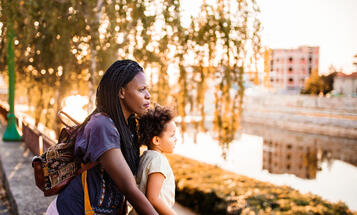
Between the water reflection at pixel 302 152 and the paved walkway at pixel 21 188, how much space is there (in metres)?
10.0

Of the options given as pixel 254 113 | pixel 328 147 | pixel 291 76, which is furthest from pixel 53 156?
pixel 291 76

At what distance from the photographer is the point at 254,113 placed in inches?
1586

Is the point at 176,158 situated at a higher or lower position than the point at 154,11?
lower

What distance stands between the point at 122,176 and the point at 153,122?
1.30ft

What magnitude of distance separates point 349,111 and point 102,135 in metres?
36.8

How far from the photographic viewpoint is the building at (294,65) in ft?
272

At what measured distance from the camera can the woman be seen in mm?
1242

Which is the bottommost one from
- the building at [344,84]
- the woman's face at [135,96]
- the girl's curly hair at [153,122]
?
the building at [344,84]

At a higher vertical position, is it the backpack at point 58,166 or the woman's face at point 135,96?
the woman's face at point 135,96

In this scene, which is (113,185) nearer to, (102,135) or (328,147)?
(102,135)

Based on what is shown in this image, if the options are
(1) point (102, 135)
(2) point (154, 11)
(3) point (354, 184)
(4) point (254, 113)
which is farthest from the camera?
(4) point (254, 113)

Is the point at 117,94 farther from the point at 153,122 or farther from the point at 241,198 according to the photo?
the point at 241,198

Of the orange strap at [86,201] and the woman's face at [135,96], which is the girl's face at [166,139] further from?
the orange strap at [86,201]

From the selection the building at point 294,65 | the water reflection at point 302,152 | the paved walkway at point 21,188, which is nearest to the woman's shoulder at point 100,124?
the paved walkway at point 21,188
